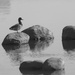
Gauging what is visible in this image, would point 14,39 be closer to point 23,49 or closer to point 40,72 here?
point 23,49

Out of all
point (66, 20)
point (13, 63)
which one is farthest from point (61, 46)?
point (66, 20)

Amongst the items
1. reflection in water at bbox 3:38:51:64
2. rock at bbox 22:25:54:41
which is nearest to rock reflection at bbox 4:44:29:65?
reflection in water at bbox 3:38:51:64

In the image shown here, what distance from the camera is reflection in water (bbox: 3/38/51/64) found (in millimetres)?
20902

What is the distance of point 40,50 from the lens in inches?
903

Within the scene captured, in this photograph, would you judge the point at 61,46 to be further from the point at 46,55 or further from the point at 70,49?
the point at 46,55

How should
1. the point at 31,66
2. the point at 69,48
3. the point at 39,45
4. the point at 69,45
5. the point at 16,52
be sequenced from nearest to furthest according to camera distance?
1. the point at 31,66
2. the point at 16,52
3. the point at 69,48
4. the point at 69,45
5. the point at 39,45

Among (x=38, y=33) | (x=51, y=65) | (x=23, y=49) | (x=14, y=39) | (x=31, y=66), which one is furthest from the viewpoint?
(x=38, y=33)

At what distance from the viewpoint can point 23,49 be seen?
23.2 meters

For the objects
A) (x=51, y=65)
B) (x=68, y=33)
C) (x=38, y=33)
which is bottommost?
(x=51, y=65)

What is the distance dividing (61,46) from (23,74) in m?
7.26

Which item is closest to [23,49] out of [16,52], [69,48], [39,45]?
[16,52]

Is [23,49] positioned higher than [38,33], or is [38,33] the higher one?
[38,33]

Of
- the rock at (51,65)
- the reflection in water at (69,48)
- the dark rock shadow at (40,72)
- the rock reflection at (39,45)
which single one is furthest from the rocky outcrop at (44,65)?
the rock reflection at (39,45)

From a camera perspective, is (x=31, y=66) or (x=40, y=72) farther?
(x=31, y=66)
